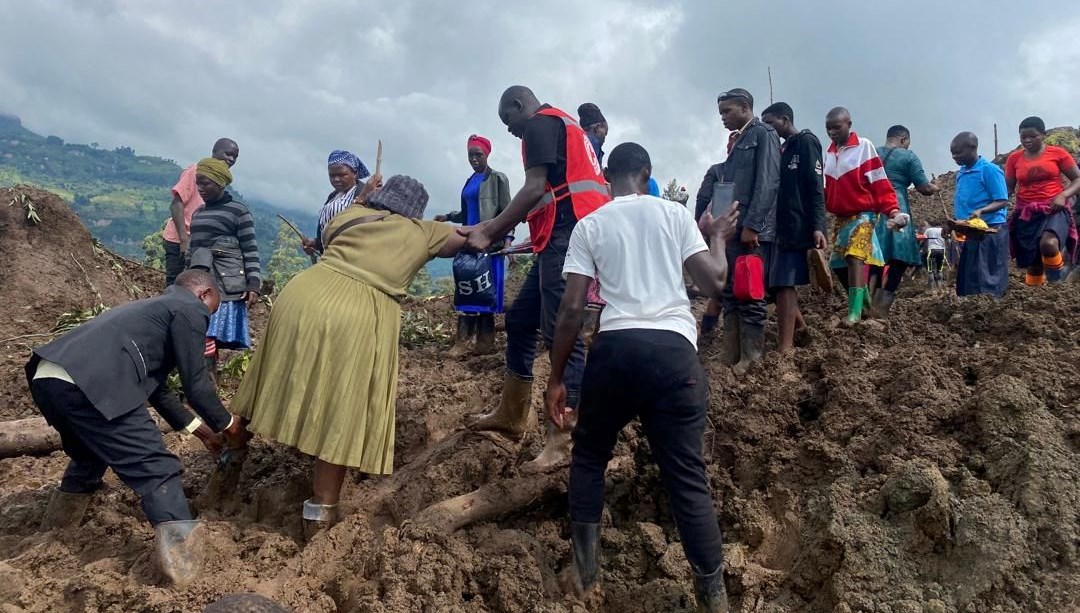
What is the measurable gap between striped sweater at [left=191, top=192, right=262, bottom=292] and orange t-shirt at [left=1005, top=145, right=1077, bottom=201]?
652cm

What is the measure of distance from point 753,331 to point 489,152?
2.96 meters

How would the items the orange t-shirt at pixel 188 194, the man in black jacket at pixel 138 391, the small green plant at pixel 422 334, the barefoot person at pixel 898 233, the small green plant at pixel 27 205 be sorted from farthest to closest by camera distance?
1. the small green plant at pixel 27 205
2. the small green plant at pixel 422 334
3. the orange t-shirt at pixel 188 194
4. the barefoot person at pixel 898 233
5. the man in black jacket at pixel 138 391

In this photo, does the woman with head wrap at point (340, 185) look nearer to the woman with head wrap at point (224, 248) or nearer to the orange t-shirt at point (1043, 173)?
the woman with head wrap at point (224, 248)

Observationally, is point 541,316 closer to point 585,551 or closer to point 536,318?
point 536,318

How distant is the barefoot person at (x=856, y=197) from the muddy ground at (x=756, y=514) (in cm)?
88

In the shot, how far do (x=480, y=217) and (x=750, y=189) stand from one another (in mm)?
2403

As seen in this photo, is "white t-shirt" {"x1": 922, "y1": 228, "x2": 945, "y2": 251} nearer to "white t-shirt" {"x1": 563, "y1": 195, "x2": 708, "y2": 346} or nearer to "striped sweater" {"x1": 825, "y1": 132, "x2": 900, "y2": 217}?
"striped sweater" {"x1": 825, "y1": 132, "x2": 900, "y2": 217}

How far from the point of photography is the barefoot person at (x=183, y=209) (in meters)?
5.89

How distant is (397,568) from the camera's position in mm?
2834

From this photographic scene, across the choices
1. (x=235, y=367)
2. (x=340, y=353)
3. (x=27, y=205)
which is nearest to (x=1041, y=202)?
(x=340, y=353)

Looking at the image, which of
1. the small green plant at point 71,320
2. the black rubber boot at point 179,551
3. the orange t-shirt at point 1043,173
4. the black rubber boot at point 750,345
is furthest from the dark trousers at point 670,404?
the small green plant at point 71,320

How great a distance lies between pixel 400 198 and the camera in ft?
11.6

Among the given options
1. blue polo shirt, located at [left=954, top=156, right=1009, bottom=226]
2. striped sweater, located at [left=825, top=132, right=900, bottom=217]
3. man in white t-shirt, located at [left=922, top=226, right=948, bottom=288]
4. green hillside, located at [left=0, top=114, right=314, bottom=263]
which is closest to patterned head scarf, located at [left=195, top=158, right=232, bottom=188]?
striped sweater, located at [left=825, top=132, right=900, bottom=217]

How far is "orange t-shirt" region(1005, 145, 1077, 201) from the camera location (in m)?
6.07
